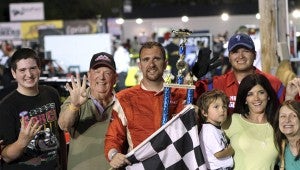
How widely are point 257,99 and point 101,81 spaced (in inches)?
51.2

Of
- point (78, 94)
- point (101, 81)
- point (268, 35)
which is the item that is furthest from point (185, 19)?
point (78, 94)

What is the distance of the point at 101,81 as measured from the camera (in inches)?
208

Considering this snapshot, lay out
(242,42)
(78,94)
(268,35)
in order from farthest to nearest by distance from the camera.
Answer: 1. (268,35)
2. (242,42)
3. (78,94)

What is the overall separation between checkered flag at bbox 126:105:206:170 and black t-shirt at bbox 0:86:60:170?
1.11m

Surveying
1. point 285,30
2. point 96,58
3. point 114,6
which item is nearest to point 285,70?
point 285,30

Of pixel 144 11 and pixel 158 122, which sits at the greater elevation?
pixel 144 11

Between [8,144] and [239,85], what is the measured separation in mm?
1995

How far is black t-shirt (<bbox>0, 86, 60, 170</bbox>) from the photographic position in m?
5.20

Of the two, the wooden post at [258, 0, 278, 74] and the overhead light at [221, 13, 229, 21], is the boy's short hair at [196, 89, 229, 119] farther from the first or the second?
the overhead light at [221, 13, 229, 21]

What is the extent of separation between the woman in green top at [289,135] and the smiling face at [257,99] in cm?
17

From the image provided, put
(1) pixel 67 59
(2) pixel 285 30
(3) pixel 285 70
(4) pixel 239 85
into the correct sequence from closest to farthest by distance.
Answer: (4) pixel 239 85, (3) pixel 285 70, (2) pixel 285 30, (1) pixel 67 59

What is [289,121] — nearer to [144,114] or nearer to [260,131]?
[260,131]

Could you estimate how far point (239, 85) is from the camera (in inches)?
211

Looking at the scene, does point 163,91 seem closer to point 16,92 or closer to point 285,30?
point 16,92
